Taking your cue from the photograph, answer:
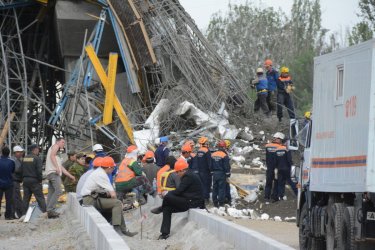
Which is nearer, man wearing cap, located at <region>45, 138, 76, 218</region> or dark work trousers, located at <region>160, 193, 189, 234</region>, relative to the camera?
dark work trousers, located at <region>160, 193, 189, 234</region>

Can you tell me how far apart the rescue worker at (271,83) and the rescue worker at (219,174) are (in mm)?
7950

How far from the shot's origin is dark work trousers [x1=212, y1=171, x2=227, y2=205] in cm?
2780

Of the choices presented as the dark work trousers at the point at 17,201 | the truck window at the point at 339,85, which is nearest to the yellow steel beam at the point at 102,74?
the dark work trousers at the point at 17,201

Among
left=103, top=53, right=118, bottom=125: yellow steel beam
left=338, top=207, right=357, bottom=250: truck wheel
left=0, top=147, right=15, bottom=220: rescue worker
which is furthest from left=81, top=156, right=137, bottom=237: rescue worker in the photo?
left=103, top=53, right=118, bottom=125: yellow steel beam

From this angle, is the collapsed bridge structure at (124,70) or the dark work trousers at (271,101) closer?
the dark work trousers at (271,101)

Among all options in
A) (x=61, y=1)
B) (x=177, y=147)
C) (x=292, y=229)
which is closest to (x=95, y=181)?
(x=292, y=229)

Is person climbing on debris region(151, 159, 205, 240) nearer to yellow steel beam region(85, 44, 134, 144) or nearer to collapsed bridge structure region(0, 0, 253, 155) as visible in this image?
collapsed bridge structure region(0, 0, 253, 155)

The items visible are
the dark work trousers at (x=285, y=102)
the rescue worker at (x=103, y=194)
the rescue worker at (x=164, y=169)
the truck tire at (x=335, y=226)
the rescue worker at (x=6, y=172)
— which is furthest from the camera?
the dark work trousers at (x=285, y=102)

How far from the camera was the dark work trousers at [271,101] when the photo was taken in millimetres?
36822

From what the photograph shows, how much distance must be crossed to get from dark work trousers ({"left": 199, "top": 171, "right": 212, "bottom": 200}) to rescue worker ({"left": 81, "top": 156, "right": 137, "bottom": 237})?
9.26m

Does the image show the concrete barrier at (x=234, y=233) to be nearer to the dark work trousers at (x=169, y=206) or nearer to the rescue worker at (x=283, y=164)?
the dark work trousers at (x=169, y=206)

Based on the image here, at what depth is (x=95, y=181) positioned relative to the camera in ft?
62.9

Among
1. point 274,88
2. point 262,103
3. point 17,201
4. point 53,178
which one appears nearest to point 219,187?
point 53,178

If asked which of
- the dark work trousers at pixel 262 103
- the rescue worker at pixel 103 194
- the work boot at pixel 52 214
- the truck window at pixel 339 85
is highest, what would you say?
the dark work trousers at pixel 262 103
